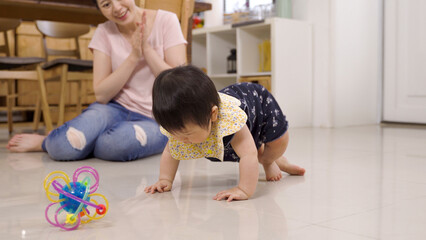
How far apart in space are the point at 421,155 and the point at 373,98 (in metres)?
1.95

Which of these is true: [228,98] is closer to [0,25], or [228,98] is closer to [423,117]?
[0,25]

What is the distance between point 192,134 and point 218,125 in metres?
0.08

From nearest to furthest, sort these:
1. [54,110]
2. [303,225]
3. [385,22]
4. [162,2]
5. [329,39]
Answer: [303,225]
[162,2]
[329,39]
[385,22]
[54,110]

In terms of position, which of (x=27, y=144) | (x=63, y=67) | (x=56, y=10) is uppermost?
(x=56, y=10)

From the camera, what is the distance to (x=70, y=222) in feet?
2.78

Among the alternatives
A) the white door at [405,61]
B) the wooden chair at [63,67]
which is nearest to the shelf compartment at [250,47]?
the white door at [405,61]

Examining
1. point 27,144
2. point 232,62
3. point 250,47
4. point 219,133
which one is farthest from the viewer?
point 232,62

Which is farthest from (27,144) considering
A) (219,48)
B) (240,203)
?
(219,48)

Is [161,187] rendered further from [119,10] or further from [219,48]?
[219,48]

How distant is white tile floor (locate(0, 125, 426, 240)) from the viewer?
80 centimetres

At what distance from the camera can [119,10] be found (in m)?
1.70

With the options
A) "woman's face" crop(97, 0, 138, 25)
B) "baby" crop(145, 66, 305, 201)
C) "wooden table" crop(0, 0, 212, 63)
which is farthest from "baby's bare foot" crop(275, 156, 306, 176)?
"wooden table" crop(0, 0, 212, 63)

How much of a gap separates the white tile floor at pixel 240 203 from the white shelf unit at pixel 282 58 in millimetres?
1606

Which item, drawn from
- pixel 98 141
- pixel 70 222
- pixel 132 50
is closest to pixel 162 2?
pixel 132 50
